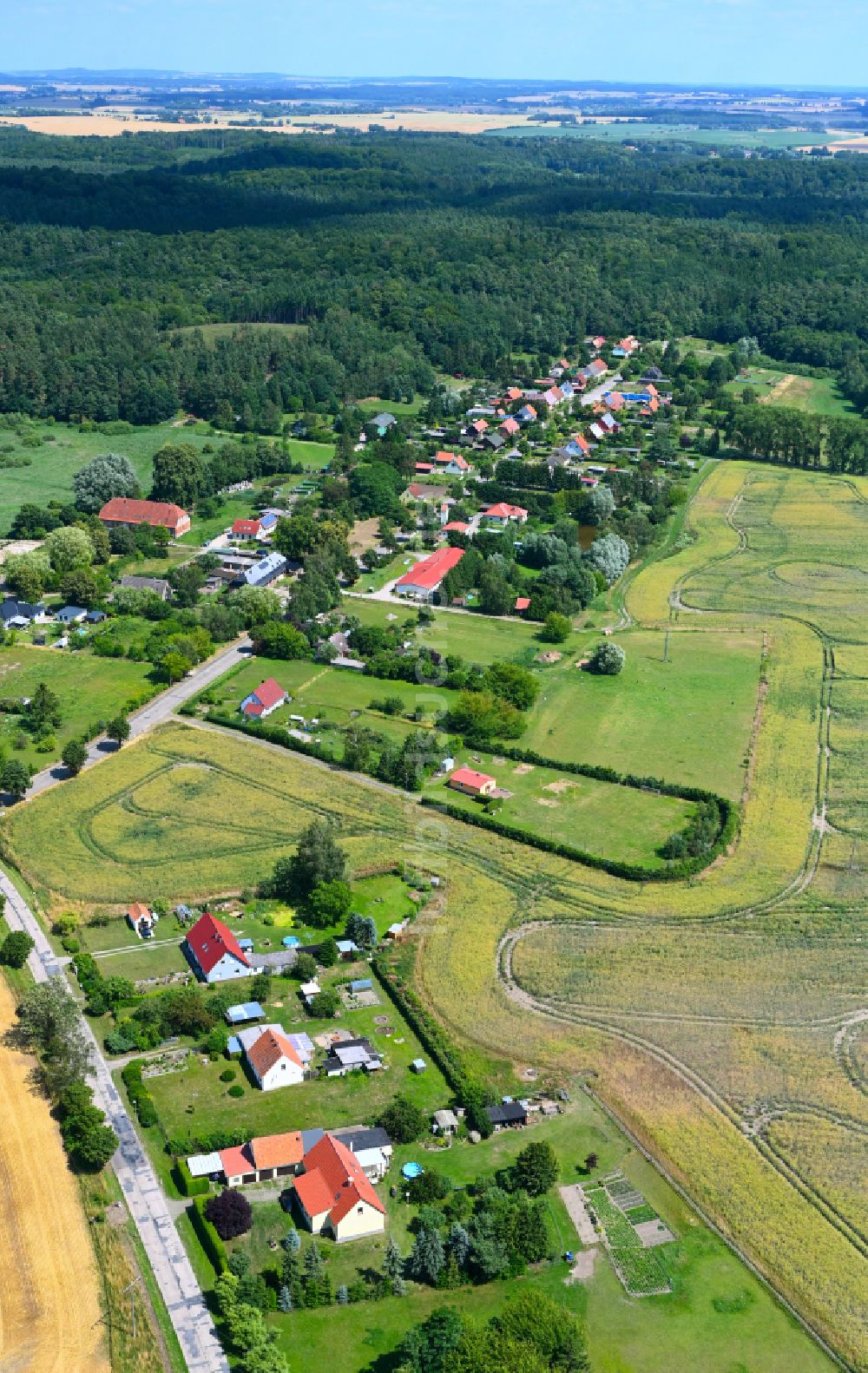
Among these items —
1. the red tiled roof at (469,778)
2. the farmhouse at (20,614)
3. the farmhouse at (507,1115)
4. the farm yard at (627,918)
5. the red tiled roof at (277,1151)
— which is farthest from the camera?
the farmhouse at (20,614)

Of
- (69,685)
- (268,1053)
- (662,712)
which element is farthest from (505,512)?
(268,1053)

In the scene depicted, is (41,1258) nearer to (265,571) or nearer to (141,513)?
(265,571)

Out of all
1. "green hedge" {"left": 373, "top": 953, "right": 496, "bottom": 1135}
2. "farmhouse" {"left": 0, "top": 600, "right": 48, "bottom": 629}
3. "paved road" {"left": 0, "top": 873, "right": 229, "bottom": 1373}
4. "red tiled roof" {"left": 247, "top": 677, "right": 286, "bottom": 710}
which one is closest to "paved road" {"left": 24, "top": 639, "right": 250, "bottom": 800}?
"red tiled roof" {"left": 247, "top": 677, "right": 286, "bottom": 710}

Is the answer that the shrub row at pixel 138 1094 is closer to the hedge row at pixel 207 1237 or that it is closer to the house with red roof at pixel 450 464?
the hedge row at pixel 207 1237

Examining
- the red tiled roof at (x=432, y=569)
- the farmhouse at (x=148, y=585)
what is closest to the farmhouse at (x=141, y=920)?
the farmhouse at (x=148, y=585)

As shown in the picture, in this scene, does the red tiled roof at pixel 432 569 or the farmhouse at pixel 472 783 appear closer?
the farmhouse at pixel 472 783

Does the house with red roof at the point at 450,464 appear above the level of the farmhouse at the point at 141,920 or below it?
above
